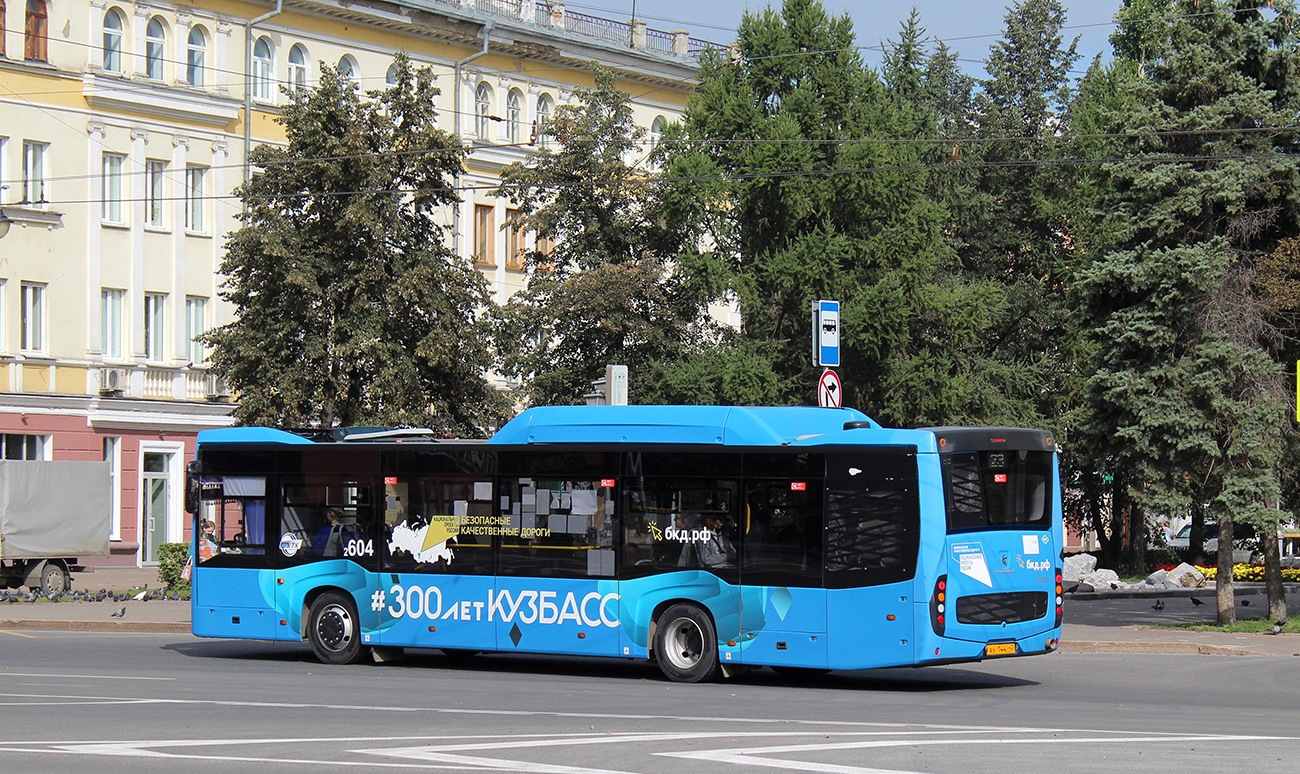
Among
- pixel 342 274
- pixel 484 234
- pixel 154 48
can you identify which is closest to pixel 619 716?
pixel 342 274

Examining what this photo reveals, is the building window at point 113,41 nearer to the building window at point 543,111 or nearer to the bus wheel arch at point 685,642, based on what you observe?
the building window at point 543,111

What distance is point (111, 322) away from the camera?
4709cm

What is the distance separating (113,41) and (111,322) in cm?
799

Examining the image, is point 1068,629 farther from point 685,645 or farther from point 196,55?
point 196,55

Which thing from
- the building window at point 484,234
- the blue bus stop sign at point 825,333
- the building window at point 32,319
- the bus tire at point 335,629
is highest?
the building window at point 484,234

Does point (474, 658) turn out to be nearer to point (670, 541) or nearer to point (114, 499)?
point (670, 541)

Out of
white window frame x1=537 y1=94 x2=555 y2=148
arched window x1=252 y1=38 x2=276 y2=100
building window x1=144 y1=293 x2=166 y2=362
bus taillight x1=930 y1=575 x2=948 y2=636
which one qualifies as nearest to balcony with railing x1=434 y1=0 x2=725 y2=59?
white window frame x1=537 y1=94 x2=555 y2=148

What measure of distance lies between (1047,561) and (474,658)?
7.94m

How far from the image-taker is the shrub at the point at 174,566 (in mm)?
33656

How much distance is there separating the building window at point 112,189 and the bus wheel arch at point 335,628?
96.2 feet

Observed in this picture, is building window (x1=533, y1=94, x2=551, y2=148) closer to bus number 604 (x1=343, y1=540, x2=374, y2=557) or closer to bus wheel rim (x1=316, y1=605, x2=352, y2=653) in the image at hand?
bus number 604 (x1=343, y1=540, x2=374, y2=557)

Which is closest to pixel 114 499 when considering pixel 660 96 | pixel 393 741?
pixel 660 96

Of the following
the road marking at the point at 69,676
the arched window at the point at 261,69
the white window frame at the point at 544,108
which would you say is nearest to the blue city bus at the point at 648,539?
the road marking at the point at 69,676

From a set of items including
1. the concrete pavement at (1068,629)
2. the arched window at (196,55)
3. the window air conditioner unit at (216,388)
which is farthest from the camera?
the arched window at (196,55)
